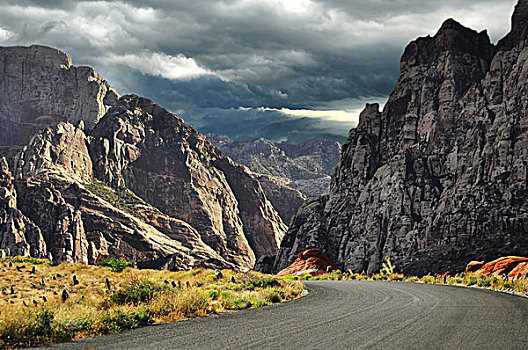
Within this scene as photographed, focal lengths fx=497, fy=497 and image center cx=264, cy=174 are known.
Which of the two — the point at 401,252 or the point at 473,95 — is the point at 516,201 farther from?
the point at 473,95

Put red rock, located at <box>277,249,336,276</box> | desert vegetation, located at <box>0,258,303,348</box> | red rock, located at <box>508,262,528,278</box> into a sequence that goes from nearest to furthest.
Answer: desert vegetation, located at <box>0,258,303,348</box>
red rock, located at <box>508,262,528,278</box>
red rock, located at <box>277,249,336,276</box>

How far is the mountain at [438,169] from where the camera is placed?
293 feet

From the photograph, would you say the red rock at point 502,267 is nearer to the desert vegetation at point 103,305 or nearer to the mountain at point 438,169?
the desert vegetation at point 103,305

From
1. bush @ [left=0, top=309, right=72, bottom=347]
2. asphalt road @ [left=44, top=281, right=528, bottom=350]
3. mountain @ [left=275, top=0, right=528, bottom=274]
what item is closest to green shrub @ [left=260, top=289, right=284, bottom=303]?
asphalt road @ [left=44, top=281, right=528, bottom=350]

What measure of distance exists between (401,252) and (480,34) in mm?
65780

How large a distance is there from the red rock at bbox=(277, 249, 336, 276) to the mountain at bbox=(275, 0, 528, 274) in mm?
28646

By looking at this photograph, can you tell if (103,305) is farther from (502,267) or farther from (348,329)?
(502,267)

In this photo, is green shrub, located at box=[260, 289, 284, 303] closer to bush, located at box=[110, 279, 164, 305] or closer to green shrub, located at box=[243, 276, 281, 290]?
green shrub, located at box=[243, 276, 281, 290]

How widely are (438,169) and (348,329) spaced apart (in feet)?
343

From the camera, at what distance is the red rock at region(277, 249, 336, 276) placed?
6022cm

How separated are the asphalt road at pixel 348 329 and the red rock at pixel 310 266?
44087mm

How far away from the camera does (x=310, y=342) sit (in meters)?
9.82

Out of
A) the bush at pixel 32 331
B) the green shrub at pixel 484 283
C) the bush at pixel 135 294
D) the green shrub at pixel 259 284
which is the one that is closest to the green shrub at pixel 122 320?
the bush at pixel 32 331

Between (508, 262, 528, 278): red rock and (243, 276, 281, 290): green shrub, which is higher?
(243, 276, 281, 290): green shrub
